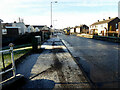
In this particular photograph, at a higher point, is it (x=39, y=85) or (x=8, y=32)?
(x=8, y=32)

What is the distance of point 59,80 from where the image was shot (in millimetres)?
4047

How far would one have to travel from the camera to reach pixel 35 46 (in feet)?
33.6

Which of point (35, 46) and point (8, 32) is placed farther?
point (8, 32)

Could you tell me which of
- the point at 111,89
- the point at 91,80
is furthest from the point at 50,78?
the point at 111,89

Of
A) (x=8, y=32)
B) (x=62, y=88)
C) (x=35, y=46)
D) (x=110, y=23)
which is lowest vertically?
(x=62, y=88)

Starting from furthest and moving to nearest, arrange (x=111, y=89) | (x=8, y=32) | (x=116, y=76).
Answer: (x=8, y=32), (x=116, y=76), (x=111, y=89)

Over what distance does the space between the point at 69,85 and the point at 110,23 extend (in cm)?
4615

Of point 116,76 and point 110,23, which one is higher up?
point 110,23

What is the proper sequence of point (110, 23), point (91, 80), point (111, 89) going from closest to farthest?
point (111, 89) → point (91, 80) → point (110, 23)

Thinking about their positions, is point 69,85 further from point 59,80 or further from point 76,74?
point 76,74

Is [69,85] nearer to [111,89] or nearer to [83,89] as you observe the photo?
[83,89]

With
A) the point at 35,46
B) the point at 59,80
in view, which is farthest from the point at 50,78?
the point at 35,46

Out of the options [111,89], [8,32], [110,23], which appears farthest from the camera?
[110,23]

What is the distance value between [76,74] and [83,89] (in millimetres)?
1252
